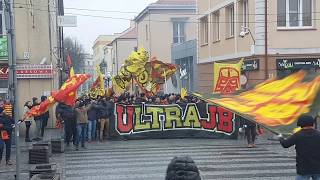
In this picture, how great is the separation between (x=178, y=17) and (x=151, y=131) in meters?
38.1

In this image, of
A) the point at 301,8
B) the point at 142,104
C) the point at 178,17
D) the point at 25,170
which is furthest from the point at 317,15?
the point at 178,17

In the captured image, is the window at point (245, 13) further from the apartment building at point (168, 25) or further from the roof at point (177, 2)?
the roof at point (177, 2)

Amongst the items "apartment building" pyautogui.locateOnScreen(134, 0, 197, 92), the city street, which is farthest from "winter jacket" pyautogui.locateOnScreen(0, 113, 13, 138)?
"apartment building" pyautogui.locateOnScreen(134, 0, 197, 92)

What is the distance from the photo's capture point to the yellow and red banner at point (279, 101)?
274 inches

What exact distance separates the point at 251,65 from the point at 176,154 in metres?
12.1

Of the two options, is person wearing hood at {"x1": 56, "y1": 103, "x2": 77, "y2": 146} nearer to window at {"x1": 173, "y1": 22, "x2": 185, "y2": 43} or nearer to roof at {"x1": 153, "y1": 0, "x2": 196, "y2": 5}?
window at {"x1": 173, "y1": 22, "x2": 185, "y2": 43}

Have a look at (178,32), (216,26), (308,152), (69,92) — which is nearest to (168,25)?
(178,32)

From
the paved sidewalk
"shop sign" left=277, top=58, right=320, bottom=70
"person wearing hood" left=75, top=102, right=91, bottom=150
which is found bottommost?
the paved sidewalk

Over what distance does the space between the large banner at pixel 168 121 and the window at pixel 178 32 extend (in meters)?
37.1

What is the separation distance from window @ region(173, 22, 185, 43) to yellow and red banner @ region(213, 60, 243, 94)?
3666 cm

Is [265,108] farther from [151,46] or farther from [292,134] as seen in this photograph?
[151,46]

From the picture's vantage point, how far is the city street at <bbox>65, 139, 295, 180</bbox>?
13.1m

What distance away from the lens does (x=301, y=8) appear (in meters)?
26.9

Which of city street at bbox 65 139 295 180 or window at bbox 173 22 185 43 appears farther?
window at bbox 173 22 185 43
